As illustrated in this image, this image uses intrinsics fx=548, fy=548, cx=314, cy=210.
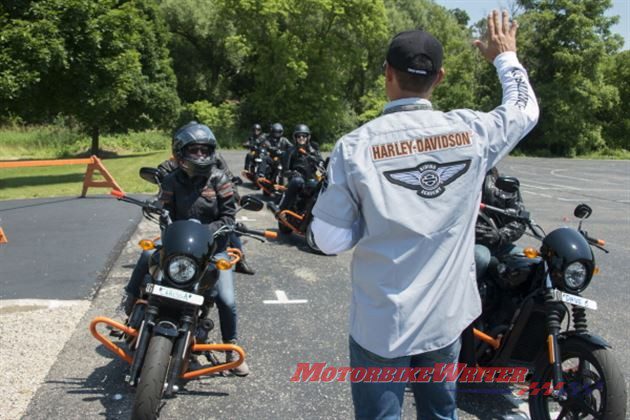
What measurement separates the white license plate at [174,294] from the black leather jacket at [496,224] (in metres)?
1.99

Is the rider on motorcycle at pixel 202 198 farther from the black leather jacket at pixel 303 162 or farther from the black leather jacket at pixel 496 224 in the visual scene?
the black leather jacket at pixel 303 162

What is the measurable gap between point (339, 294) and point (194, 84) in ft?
134

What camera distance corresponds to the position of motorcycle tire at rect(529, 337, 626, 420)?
2840 millimetres

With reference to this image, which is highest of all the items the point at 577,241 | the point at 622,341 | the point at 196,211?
the point at 577,241

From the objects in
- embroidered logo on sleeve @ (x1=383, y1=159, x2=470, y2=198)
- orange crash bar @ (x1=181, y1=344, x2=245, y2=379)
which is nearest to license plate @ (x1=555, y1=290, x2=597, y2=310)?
embroidered logo on sleeve @ (x1=383, y1=159, x2=470, y2=198)

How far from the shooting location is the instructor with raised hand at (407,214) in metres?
1.83

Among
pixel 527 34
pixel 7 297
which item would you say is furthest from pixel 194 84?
pixel 7 297

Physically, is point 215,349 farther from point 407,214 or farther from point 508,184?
point 508,184

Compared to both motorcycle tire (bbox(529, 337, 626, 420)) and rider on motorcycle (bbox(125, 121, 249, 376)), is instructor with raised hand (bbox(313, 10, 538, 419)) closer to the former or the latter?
motorcycle tire (bbox(529, 337, 626, 420))

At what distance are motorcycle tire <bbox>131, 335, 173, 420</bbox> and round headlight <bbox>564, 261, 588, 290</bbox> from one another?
230cm

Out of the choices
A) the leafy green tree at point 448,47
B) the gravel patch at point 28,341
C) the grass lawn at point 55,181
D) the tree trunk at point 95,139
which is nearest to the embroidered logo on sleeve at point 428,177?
the gravel patch at point 28,341

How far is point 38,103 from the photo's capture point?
16.7 m

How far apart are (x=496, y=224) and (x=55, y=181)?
48.6ft

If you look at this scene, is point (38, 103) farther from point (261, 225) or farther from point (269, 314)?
point (269, 314)
